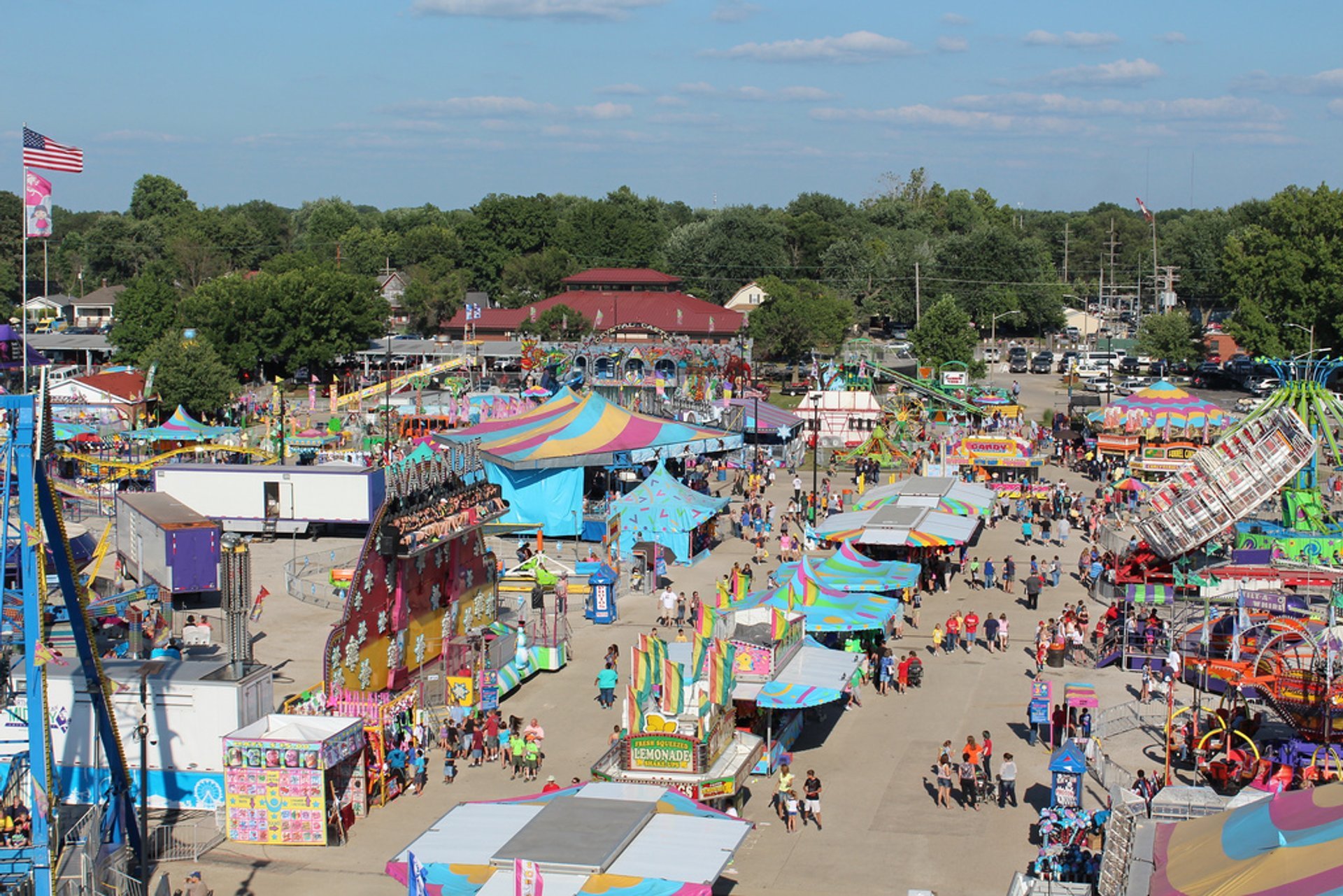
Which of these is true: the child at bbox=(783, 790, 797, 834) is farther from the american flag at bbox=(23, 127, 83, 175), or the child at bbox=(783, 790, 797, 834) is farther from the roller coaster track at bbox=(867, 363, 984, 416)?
the roller coaster track at bbox=(867, 363, 984, 416)

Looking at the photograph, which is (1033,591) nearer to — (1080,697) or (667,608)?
(667,608)

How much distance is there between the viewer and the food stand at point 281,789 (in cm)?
1894

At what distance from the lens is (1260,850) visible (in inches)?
536

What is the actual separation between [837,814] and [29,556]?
35.1 ft

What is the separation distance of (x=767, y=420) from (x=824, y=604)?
28054 mm

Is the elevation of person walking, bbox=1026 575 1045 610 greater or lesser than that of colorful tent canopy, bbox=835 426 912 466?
lesser

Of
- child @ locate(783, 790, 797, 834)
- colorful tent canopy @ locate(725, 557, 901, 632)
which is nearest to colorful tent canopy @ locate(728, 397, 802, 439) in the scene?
colorful tent canopy @ locate(725, 557, 901, 632)

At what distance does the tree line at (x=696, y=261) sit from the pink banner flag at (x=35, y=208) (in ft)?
179

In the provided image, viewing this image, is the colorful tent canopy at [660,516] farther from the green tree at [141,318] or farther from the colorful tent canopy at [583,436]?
the green tree at [141,318]

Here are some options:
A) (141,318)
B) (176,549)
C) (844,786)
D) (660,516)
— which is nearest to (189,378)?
(141,318)

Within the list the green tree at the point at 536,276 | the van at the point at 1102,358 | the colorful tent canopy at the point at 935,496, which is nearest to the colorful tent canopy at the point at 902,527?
the colorful tent canopy at the point at 935,496

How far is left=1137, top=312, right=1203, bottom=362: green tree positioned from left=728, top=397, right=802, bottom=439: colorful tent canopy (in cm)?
3461

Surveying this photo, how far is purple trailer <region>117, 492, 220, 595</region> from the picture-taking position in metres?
31.5

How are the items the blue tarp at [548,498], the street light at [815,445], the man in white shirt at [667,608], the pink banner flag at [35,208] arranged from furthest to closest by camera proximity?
1. the street light at [815,445]
2. the blue tarp at [548,498]
3. the man in white shirt at [667,608]
4. the pink banner flag at [35,208]
